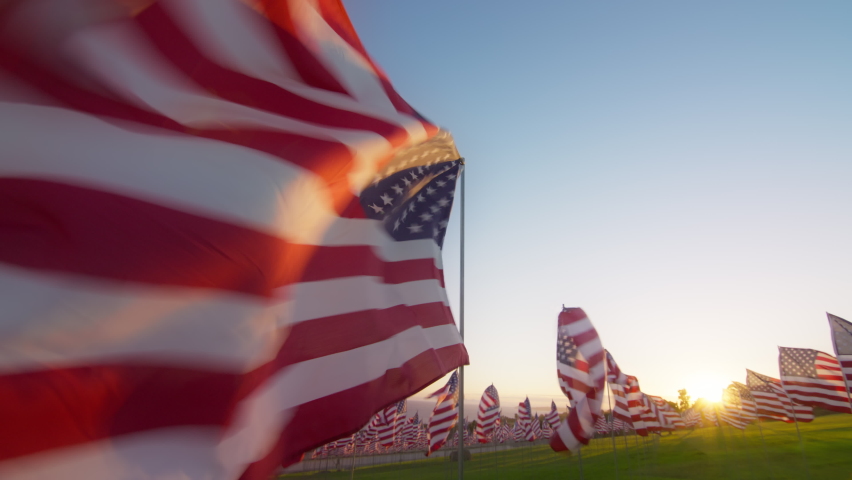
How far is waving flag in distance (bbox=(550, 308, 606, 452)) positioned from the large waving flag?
908 cm

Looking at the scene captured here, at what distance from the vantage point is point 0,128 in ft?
5.49

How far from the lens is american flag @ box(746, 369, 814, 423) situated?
23.8m

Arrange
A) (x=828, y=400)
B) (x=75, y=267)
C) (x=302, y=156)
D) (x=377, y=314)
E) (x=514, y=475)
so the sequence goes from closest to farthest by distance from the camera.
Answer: (x=75, y=267) < (x=302, y=156) < (x=377, y=314) < (x=828, y=400) < (x=514, y=475)

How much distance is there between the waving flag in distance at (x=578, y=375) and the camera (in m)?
10.6

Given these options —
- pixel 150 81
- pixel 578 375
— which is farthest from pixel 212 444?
pixel 578 375

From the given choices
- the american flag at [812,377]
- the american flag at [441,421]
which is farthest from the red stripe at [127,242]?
the american flag at [812,377]

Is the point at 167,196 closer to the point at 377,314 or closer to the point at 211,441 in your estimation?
the point at 211,441

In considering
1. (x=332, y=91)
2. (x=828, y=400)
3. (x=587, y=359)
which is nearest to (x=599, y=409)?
(x=587, y=359)

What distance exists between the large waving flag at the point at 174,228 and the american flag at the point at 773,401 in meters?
29.2

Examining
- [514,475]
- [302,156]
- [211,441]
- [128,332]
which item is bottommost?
[514,475]

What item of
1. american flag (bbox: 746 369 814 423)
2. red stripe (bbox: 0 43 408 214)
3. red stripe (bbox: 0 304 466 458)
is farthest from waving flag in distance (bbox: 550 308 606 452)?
american flag (bbox: 746 369 814 423)

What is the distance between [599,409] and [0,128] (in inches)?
437

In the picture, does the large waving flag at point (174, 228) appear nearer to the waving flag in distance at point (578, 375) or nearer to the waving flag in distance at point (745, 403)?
the waving flag in distance at point (578, 375)

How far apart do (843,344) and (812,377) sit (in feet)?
13.7
